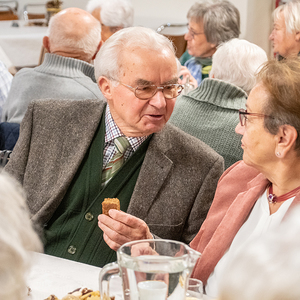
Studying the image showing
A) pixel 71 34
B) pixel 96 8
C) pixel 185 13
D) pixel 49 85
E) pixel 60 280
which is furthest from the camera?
pixel 185 13

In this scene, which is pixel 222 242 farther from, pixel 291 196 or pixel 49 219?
pixel 49 219

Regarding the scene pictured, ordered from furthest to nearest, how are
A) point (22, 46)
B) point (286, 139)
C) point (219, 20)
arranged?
point (22, 46) → point (219, 20) → point (286, 139)

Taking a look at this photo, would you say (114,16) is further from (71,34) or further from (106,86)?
(106,86)

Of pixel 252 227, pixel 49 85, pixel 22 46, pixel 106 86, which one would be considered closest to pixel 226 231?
pixel 252 227

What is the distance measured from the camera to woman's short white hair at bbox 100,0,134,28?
14.1 feet

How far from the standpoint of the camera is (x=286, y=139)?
1.41 meters

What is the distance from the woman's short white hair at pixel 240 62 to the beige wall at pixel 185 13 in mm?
3556

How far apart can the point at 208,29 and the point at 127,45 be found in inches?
98.6

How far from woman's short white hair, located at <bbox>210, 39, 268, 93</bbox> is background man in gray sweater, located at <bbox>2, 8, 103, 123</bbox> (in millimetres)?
844

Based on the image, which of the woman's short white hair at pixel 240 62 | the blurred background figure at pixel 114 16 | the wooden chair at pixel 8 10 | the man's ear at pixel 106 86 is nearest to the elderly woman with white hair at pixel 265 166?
the man's ear at pixel 106 86

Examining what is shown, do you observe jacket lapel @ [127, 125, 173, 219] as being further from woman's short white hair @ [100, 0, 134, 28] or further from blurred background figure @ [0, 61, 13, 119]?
woman's short white hair @ [100, 0, 134, 28]

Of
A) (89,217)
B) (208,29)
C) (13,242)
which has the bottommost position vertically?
(89,217)

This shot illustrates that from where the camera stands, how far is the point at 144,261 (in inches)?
32.2

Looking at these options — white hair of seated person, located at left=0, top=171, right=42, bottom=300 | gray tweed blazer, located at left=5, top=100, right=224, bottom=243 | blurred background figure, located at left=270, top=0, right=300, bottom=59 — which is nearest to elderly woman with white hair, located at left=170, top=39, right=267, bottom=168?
gray tweed blazer, located at left=5, top=100, right=224, bottom=243
